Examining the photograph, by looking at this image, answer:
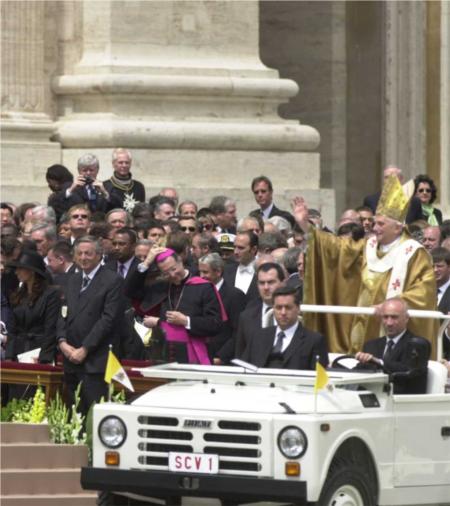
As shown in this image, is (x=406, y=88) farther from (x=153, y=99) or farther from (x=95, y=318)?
(x=95, y=318)

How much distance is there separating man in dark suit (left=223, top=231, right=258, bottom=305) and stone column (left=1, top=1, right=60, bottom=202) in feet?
15.9

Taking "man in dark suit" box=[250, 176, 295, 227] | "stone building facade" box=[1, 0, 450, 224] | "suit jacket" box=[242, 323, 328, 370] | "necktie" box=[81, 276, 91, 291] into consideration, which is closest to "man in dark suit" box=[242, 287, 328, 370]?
"suit jacket" box=[242, 323, 328, 370]

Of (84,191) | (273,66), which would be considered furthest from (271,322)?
(273,66)

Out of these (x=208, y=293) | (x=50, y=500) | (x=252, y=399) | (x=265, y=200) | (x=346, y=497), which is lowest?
(x=50, y=500)

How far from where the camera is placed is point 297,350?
575 inches

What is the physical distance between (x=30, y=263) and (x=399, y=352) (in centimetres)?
313

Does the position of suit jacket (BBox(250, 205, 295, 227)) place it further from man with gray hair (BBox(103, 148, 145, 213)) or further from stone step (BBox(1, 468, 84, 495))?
stone step (BBox(1, 468, 84, 495))

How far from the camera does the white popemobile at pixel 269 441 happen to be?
13.3 metres

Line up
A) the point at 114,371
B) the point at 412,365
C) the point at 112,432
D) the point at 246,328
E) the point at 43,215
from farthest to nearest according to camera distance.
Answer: the point at 43,215 < the point at 246,328 < the point at 412,365 < the point at 114,371 < the point at 112,432

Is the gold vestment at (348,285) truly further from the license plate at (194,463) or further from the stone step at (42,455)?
the license plate at (194,463)

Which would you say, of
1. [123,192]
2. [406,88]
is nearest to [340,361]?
Answer: [123,192]

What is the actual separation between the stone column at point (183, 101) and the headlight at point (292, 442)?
31.2ft

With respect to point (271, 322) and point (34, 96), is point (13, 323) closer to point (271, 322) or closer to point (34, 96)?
point (271, 322)

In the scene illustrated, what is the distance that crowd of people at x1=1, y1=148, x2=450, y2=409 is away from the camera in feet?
50.2
